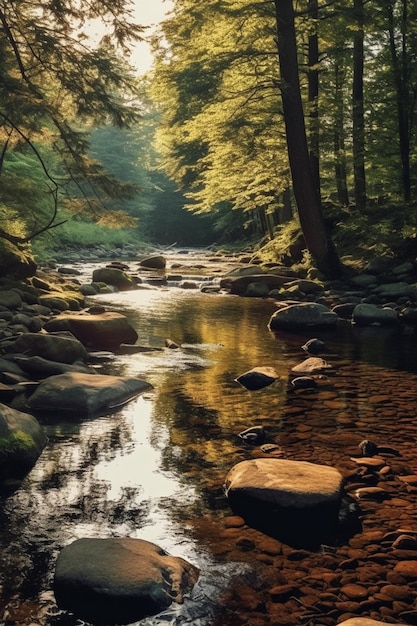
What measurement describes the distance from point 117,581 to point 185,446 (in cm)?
243

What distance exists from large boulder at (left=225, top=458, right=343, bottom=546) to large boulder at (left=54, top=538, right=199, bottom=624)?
0.82 meters

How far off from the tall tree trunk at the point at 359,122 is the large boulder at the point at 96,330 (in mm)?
9907

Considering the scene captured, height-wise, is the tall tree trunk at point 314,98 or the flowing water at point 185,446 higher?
the tall tree trunk at point 314,98

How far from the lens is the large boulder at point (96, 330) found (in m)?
10.5

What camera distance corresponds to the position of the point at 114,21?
1102cm

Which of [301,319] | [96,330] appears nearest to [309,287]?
[301,319]

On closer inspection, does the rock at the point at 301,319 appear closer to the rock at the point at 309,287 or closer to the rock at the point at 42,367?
the rock at the point at 309,287

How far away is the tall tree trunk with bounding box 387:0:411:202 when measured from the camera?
16469 millimetres

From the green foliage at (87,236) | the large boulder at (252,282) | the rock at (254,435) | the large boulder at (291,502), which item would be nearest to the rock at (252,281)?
the large boulder at (252,282)

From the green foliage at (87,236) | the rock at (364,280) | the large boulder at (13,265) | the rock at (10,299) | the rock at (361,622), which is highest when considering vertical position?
the green foliage at (87,236)

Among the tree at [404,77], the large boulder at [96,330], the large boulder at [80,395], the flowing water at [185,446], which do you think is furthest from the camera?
the tree at [404,77]

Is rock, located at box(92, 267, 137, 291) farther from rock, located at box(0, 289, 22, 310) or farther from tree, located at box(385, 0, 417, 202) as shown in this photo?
tree, located at box(385, 0, 417, 202)

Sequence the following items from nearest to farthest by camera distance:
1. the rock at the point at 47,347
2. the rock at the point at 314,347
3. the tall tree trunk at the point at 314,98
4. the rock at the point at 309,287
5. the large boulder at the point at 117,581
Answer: the large boulder at the point at 117,581 < the rock at the point at 47,347 < the rock at the point at 314,347 < the rock at the point at 309,287 < the tall tree trunk at the point at 314,98

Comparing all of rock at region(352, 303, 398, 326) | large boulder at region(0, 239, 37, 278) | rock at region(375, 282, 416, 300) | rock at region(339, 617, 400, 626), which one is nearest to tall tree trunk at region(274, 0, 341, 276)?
rock at region(375, 282, 416, 300)
